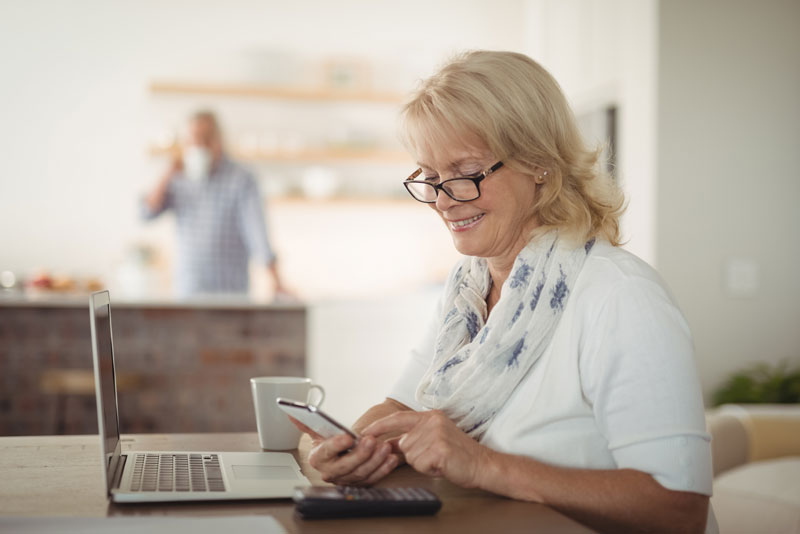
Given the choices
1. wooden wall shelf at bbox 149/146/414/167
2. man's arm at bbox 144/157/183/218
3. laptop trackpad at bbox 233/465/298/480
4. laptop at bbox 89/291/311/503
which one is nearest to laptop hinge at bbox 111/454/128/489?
laptop at bbox 89/291/311/503

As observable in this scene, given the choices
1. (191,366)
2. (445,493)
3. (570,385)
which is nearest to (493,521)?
(445,493)

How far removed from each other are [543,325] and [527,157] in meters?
0.28

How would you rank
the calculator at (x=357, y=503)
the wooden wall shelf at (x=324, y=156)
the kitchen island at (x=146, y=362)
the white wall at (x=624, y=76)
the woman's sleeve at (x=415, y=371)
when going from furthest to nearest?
the wooden wall shelf at (x=324, y=156)
the white wall at (x=624, y=76)
the kitchen island at (x=146, y=362)
the woman's sleeve at (x=415, y=371)
the calculator at (x=357, y=503)

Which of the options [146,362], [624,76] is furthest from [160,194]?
[624,76]

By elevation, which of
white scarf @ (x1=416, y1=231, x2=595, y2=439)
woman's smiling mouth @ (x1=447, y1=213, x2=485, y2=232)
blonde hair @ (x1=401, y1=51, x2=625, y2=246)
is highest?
blonde hair @ (x1=401, y1=51, x2=625, y2=246)

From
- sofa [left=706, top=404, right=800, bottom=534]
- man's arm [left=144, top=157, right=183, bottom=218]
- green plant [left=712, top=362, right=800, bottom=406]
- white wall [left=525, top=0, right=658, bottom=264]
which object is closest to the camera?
sofa [left=706, top=404, right=800, bottom=534]

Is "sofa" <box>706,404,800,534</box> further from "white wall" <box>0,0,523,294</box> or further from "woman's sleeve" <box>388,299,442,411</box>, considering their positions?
"white wall" <box>0,0,523,294</box>

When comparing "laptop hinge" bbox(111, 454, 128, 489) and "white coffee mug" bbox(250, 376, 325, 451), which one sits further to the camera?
"white coffee mug" bbox(250, 376, 325, 451)

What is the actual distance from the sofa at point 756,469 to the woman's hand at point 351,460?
54.9 inches

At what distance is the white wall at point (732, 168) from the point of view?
3420 millimetres

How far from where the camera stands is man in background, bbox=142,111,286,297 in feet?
14.4

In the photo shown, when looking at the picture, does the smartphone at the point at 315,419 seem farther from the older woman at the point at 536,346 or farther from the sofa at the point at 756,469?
the sofa at the point at 756,469

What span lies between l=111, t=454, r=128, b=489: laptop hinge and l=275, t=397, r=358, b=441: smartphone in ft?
0.71

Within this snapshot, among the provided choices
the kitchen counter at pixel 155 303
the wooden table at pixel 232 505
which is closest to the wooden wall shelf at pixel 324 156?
the kitchen counter at pixel 155 303
